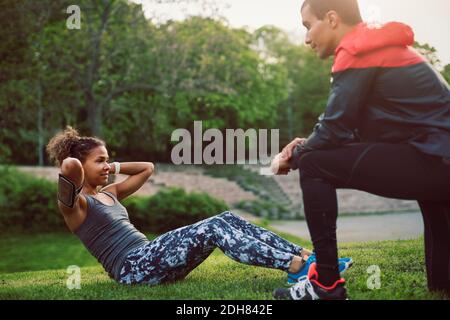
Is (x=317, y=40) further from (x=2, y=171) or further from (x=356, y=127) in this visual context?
(x=2, y=171)

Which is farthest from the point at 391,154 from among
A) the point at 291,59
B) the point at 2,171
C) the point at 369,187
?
the point at 291,59

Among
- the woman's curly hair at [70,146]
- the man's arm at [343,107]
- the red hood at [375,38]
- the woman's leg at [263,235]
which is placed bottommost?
the woman's leg at [263,235]

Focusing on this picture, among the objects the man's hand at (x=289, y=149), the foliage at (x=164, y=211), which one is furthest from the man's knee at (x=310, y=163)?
the foliage at (x=164, y=211)

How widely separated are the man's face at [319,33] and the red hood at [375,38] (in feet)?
0.40

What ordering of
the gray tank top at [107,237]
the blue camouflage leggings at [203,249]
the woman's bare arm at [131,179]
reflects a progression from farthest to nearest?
the woman's bare arm at [131,179] → the gray tank top at [107,237] → the blue camouflage leggings at [203,249]

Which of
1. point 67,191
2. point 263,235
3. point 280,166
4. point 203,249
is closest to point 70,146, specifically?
point 67,191

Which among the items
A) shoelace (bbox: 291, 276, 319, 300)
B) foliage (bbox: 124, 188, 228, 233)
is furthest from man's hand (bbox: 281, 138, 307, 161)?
foliage (bbox: 124, 188, 228, 233)

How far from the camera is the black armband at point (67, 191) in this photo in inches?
121

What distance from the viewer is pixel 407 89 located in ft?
8.65

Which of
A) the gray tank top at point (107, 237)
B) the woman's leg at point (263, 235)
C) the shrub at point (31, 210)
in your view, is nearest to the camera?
the woman's leg at point (263, 235)

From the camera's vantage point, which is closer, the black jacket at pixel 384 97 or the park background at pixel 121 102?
the black jacket at pixel 384 97

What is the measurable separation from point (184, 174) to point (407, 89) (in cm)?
2236

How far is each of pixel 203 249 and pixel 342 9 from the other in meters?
1.55

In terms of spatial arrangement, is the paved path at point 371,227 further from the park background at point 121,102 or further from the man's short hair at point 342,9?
the man's short hair at point 342,9
